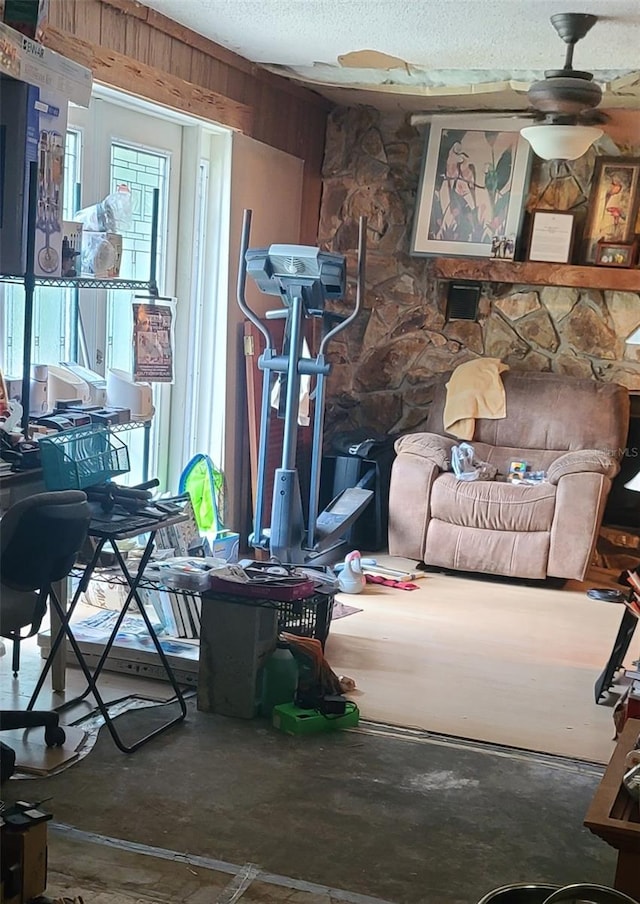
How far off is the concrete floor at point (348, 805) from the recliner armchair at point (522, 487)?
215cm

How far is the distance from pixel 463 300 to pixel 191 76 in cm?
221

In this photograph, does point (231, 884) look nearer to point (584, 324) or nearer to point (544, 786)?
point (544, 786)

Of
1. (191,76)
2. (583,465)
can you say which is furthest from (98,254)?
(583,465)

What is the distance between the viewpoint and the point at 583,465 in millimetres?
5277

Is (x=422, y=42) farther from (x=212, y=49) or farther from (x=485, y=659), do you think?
(x=485, y=659)

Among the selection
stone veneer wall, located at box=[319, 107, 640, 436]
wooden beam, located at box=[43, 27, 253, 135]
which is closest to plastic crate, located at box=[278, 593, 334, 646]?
wooden beam, located at box=[43, 27, 253, 135]

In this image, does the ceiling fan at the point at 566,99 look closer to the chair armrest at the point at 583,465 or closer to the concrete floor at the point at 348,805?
the chair armrest at the point at 583,465

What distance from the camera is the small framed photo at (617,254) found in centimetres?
591

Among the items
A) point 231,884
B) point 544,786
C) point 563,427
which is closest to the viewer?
point 231,884

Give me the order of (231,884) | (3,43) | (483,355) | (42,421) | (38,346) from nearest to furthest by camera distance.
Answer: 1. (231,884)
2. (3,43)
3. (42,421)
4. (38,346)
5. (483,355)

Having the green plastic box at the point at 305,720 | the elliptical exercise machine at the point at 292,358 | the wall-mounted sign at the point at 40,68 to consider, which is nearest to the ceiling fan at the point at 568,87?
the elliptical exercise machine at the point at 292,358

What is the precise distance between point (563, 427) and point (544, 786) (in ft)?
9.92

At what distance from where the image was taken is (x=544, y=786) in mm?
3002

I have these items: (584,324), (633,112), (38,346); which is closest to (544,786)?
(38,346)
